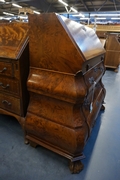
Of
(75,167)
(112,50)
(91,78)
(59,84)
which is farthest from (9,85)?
(112,50)

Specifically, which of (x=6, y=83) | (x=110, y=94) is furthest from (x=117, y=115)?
(x=6, y=83)

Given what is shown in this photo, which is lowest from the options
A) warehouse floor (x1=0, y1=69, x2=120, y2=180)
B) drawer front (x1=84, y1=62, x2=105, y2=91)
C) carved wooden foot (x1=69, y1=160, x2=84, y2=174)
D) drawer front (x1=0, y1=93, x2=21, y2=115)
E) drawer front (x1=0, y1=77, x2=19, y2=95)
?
warehouse floor (x1=0, y1=69, x2=120, y2=180)

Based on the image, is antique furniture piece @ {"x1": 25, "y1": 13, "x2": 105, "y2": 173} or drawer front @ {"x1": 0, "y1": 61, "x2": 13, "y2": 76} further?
drawer front @ {"x1": 0, "y1": 61, "x2": 13, "y2": 76}

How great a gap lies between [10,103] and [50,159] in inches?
24.0

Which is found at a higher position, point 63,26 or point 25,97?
point 63,26

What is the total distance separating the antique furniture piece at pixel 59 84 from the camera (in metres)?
0.81

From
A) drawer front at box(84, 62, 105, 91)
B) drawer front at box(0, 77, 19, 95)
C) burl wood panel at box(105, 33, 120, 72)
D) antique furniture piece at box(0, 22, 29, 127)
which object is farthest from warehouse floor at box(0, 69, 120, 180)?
burl wood panel at box(105, 33, 120, 72)

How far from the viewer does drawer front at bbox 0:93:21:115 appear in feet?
3.87

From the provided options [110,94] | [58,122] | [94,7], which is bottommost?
[110,94]

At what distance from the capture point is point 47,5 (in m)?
9.48

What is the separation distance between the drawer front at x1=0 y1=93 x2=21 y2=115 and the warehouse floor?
12.0 inches

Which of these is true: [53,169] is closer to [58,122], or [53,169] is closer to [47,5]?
[58,122]

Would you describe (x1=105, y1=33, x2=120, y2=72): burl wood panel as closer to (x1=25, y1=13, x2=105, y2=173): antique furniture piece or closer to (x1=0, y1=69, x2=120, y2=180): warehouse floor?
(x1=0, y1=69, x2=120, y2=180): warehouse floor

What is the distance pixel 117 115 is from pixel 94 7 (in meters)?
9.84
